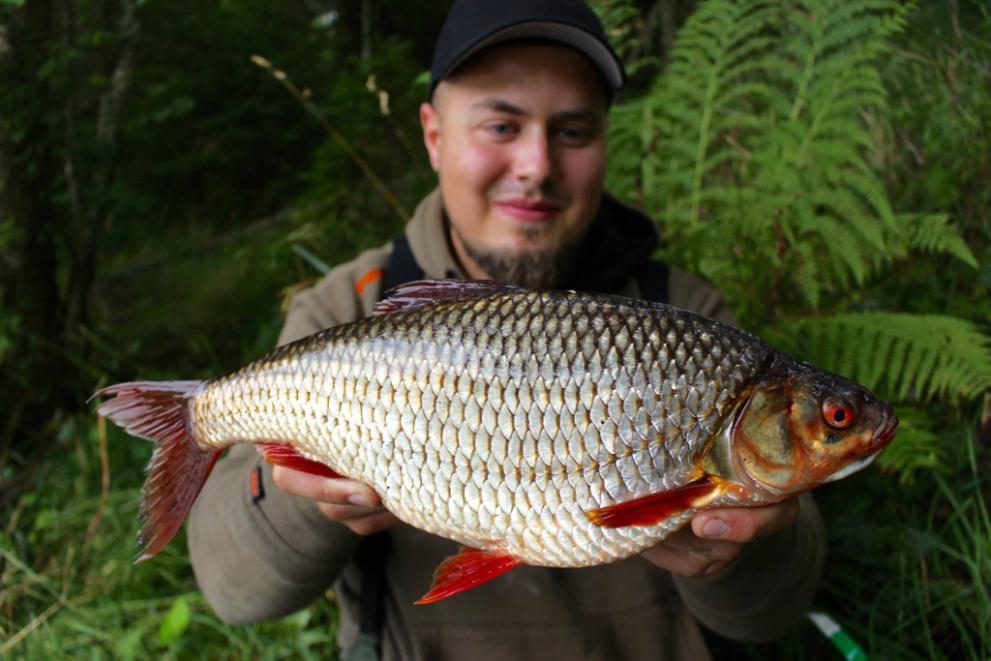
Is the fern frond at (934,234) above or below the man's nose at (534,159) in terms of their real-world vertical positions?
below

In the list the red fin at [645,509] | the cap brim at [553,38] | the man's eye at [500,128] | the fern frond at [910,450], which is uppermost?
the cap brim at [553,38]

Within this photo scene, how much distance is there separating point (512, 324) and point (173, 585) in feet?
6.64

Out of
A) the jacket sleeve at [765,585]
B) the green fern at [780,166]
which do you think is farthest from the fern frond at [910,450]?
the green fern at [780,166]

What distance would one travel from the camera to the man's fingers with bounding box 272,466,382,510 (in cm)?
127

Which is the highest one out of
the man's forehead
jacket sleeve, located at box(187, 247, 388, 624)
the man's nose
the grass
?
the man's forehead

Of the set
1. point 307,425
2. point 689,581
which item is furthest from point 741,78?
point 307,425

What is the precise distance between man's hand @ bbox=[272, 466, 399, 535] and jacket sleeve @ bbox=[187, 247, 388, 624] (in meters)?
0.08

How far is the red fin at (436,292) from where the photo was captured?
1.23m

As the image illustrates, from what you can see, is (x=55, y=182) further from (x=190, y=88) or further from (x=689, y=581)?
(x=689, y=581)

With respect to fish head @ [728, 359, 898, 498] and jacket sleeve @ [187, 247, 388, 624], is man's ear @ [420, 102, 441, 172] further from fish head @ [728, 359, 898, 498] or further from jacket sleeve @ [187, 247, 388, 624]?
fish head @ [728, 359, 898, 498]

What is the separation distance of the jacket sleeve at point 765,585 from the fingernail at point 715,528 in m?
0.29

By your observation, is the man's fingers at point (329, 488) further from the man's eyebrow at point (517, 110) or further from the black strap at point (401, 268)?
the man's eyebrow at point (517, 110)

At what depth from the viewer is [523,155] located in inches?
69.1

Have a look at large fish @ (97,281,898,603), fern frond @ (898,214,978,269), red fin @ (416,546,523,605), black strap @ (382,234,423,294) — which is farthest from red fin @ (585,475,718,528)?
fern frond @ (898,214,978,269)
